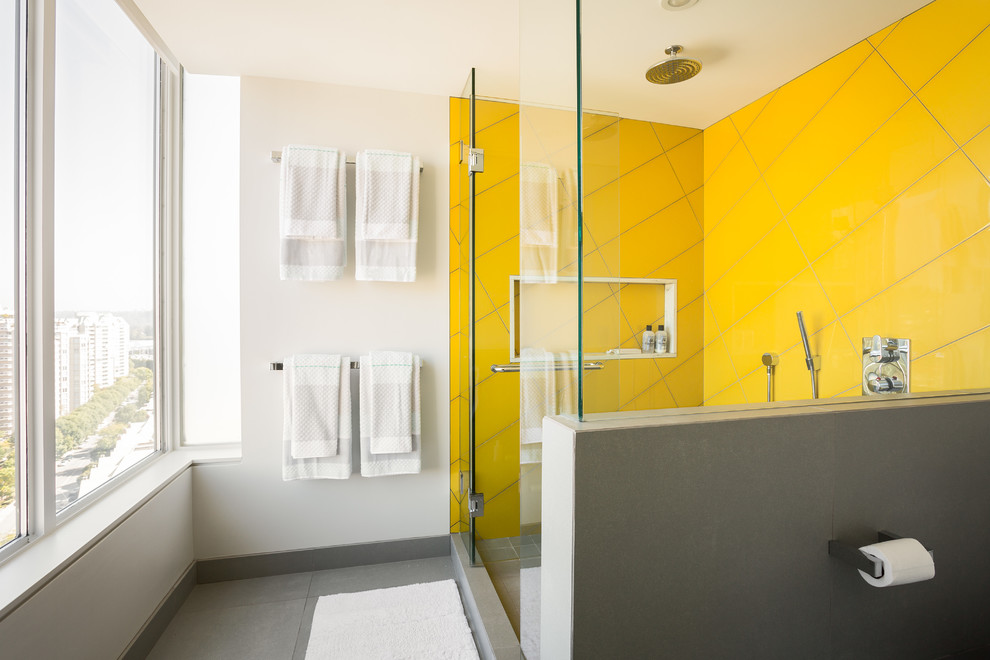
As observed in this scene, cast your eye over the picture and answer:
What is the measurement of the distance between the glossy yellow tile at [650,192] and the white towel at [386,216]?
0.88m

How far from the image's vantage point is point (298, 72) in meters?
1.94

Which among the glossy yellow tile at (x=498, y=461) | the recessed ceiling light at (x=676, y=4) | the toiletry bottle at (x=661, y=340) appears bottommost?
the glossy yellow tile at (x=498, y=461)

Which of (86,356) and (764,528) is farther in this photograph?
(86,356)

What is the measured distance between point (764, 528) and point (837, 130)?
1263mm

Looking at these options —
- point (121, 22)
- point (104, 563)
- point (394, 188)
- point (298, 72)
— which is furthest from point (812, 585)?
point (121, 22)

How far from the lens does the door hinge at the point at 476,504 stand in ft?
6.00

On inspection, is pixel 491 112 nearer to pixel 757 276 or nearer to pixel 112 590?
pixel 757 276

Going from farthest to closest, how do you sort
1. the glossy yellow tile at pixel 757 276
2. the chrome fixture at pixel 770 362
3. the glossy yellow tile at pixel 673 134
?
the glossy yellow tile at pixel 673 134 < the glossy yellow tile at pixel 757 276 < the chrome fixture at pixel 770 362

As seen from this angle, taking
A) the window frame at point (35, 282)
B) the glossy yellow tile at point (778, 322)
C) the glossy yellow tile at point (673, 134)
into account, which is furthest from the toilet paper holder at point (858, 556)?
the window frame at point (35, 282)

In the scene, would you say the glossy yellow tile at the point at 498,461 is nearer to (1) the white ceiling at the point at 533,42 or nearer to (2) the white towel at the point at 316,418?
(2) the white towel at the point at 316,418

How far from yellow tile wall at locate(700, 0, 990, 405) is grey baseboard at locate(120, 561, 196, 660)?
188 cm

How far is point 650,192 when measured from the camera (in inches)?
78.1

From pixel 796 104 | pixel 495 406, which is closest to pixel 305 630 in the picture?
pixel 495 406

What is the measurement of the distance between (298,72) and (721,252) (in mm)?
1905
